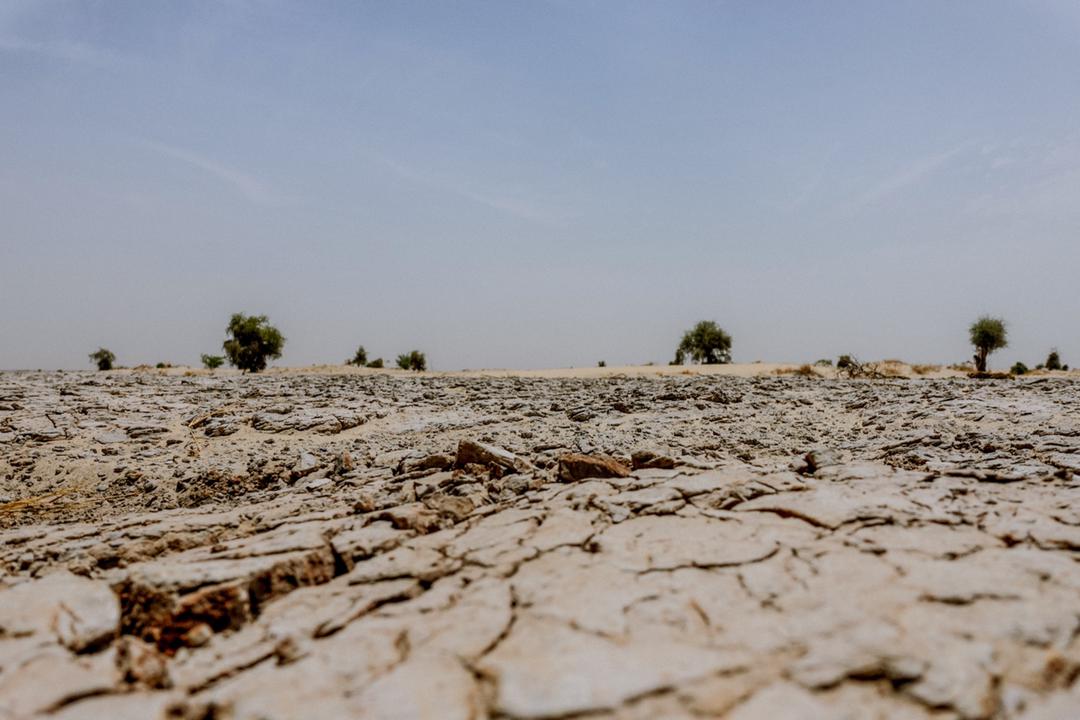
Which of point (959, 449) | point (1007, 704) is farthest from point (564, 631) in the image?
point (959, 449)

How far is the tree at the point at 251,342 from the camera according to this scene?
100.0 feet

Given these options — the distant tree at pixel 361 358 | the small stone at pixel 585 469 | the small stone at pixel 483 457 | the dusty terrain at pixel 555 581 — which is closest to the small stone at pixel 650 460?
the dusty terrain at pixel 555 581

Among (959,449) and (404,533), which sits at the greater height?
(959,449)

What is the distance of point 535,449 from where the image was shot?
19.1ft

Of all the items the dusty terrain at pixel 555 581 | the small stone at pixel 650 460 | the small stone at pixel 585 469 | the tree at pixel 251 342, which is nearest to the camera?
the dusty terrain at pixel 555 581

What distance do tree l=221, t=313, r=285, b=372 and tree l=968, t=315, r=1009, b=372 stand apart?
39766mm

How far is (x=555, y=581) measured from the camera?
8.88 feet

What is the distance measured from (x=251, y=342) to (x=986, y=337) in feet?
137

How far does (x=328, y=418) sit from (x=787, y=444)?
5604 mm

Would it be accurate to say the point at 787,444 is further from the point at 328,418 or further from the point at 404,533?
the point at 328,418

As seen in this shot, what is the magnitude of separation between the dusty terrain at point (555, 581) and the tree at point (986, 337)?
33.8m

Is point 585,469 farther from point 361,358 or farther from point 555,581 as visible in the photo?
point 361,358

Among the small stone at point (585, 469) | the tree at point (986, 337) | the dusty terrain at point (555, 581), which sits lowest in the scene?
the dusty terrain at point (555, 581)

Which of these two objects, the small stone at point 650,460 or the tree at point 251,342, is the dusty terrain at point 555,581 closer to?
the small stone at point 650,460
